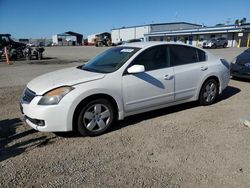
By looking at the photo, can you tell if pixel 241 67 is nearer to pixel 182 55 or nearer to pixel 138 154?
pixel 182 55

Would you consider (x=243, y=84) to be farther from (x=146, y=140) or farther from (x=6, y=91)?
(x=6, y=91)

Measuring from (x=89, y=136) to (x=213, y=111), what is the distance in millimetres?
2867

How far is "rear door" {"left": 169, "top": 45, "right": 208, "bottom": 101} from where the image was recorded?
5.03 meters

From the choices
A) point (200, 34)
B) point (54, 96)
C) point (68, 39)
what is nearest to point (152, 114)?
point (54, 96)

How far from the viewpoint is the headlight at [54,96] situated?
3818mm

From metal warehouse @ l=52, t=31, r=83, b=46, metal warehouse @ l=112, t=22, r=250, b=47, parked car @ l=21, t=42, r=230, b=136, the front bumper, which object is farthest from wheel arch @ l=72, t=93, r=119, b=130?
metal warehouse @ l=52, t=31, r=83, b=46

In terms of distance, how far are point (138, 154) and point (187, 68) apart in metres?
2.41

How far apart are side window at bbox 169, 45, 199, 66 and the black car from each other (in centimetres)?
380

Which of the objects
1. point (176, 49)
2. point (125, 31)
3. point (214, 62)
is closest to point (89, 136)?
point (176, 49)

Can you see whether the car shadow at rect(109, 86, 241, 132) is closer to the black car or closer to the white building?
the black car

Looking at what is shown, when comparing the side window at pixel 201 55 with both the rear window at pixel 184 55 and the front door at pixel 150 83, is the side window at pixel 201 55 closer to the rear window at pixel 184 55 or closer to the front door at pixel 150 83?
the rear window at pixel 184 55

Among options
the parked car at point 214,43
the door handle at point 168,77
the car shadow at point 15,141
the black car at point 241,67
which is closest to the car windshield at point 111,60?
the door handle at point 168,77

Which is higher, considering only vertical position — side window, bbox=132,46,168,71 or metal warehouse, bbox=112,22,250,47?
metal warehouse, bbox=112,22,250,47

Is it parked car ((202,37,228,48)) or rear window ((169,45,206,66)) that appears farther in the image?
parked car ((202,37,228,48))
